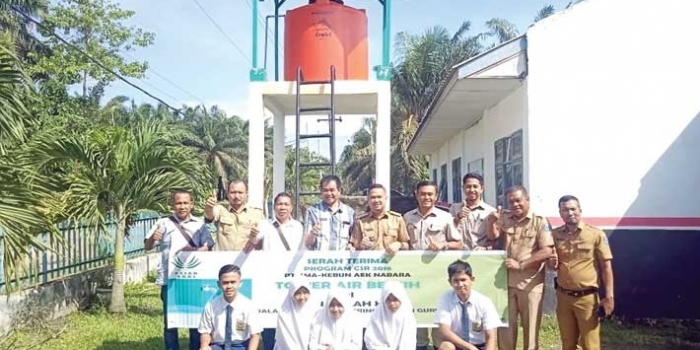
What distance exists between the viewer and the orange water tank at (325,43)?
7.48 metres

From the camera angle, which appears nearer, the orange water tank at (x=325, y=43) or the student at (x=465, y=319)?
the student at (x=465, y=319)

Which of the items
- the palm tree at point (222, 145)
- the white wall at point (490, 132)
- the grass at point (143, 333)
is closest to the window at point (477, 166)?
the white wall at point (490, 132)

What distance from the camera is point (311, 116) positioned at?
8.45m

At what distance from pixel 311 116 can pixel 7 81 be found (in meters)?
4.22

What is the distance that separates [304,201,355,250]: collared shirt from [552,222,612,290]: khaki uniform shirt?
1.74 m

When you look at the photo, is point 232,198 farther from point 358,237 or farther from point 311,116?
point 311,116

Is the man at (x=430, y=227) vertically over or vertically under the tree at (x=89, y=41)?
under

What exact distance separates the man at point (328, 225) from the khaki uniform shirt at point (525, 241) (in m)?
1.26

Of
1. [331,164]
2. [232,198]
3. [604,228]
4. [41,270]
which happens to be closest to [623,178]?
[604,228]

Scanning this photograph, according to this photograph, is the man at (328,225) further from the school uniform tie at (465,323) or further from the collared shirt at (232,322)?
the school uniform tie at (465,323)

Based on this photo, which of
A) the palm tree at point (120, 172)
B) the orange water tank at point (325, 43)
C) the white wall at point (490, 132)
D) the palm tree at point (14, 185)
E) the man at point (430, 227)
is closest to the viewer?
the palm tree at point (14, 185)

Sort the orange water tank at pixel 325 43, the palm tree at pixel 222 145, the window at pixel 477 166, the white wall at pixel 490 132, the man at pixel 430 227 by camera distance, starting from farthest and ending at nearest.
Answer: the palm tree at pixel 222 145
the window at pixel 477 166
the white wall at pixel 490 132
the orange water tank at pixel 325 43
the man at pixel 430 227

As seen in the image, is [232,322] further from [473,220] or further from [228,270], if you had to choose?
[473,220]

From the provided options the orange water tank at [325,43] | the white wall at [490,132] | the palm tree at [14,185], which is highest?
the orange water tank at [325,43]
